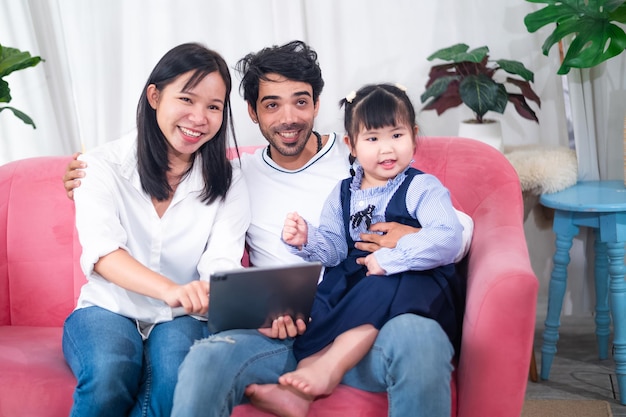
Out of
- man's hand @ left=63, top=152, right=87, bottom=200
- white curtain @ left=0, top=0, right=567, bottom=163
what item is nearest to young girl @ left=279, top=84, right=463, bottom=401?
man's hand @ left=63, top=152, right=87, bottom=200

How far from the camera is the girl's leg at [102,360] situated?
158cm

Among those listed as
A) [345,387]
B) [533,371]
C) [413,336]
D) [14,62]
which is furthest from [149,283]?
[533,371]

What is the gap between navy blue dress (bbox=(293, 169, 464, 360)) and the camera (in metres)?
1.64

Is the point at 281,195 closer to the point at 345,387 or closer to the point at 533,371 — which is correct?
the point at 345,387

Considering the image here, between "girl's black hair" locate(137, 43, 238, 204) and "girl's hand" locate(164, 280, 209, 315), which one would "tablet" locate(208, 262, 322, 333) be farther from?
"girl's black hair" locate(137, 43, 238, 204)

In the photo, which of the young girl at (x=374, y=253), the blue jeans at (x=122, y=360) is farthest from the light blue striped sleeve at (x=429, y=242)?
the blue jeans at (x=122, y=360)

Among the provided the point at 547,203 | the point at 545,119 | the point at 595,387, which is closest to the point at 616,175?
the point at 545,119

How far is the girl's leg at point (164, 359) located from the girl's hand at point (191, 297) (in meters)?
0.14

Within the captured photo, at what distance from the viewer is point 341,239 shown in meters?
1.87

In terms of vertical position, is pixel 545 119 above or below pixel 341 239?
above

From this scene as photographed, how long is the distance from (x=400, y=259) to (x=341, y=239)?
228 millimetres

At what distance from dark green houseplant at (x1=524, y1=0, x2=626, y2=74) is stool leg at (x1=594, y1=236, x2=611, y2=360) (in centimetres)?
64

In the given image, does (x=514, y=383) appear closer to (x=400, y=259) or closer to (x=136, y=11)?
(x=400, y=259)

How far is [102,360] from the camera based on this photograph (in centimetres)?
163
